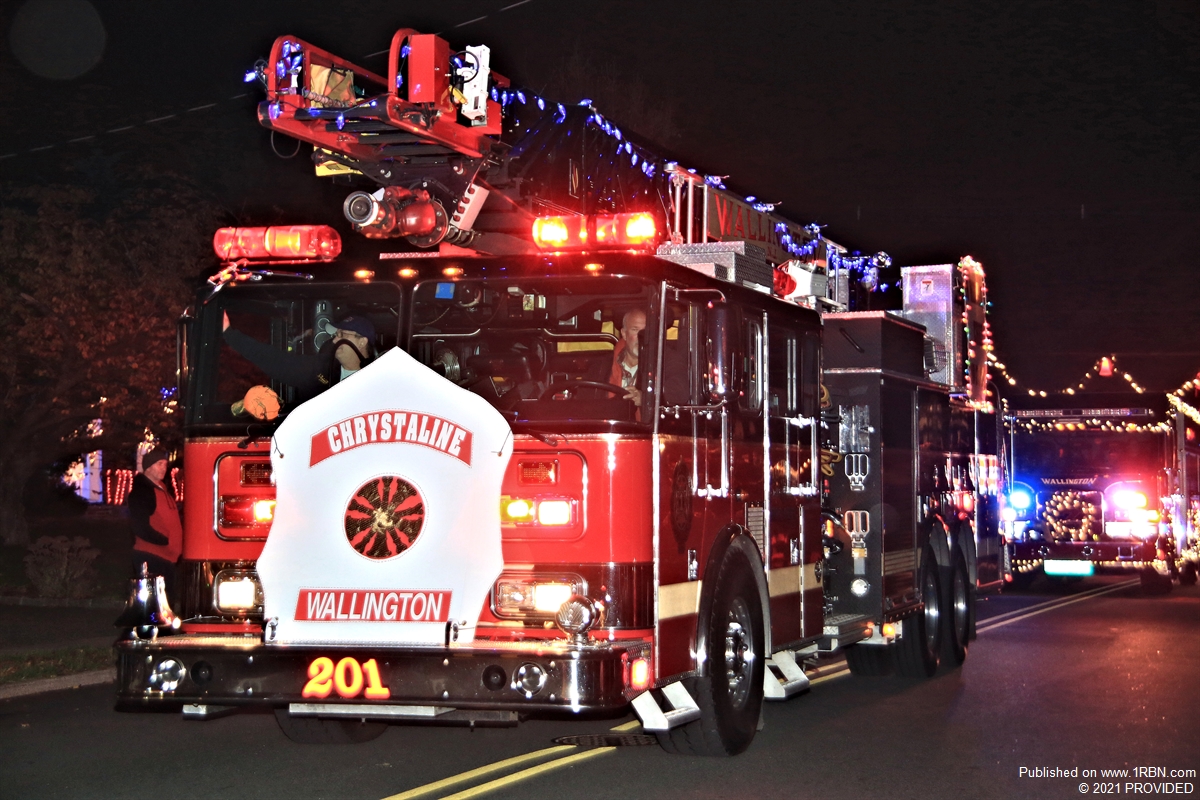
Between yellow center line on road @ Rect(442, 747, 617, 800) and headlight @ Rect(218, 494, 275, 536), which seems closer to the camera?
yellow center line on road @ Rect(442, 747, 617, 800)

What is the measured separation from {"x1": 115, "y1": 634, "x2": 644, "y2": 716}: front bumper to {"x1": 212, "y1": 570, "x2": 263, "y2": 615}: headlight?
28 cm

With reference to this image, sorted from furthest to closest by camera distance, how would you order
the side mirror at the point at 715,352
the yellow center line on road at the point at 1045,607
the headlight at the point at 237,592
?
the yellow center line on road at the point at 1045,607 < the side mirror at the point at 715,352 < the headlight at the point at 237,592

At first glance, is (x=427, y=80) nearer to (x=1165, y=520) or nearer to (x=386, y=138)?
(x=386, y=138)

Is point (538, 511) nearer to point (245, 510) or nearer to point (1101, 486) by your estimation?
point (245, 510)

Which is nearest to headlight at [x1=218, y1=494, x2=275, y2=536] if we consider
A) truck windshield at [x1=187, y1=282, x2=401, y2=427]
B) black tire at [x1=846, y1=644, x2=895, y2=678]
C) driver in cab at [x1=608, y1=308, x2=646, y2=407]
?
truck windshield at [x1=187, y1=282, x2=401, y2=427]

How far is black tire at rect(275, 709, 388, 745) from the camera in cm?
896

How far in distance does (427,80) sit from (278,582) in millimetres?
2762

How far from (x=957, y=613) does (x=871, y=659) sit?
133 centimetres

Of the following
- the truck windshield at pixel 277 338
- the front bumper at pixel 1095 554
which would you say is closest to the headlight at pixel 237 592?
the truck windshield at pixel 277 338

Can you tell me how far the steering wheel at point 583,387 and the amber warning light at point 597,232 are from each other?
0.75 metres

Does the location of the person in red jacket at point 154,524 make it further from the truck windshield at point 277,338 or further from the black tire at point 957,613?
the black tire at point 957,613

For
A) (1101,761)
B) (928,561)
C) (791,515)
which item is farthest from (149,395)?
(1101,761)

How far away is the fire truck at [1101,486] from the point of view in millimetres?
22781

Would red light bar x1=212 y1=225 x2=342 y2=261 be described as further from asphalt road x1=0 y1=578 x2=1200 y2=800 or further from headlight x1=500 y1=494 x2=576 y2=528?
asphalt road x1=0 y1=578 x2=1200 y2=800
